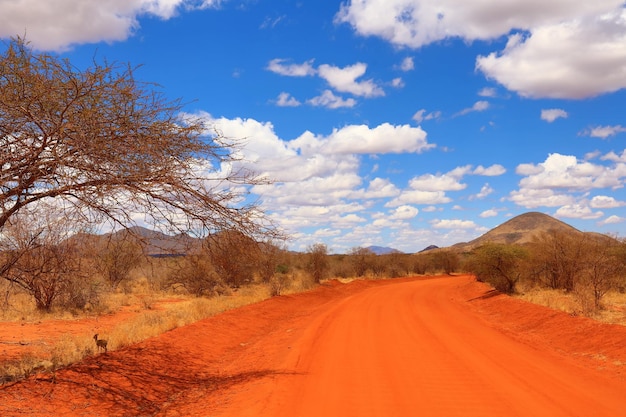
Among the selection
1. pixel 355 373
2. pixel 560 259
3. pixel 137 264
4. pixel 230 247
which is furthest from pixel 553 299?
pixel 137 264

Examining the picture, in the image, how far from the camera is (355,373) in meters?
10.2

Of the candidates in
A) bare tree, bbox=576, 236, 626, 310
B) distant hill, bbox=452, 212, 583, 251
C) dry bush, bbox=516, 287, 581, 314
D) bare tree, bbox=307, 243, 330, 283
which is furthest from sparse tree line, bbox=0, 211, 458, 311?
distant hill, bbox=452, 212, 583, 251

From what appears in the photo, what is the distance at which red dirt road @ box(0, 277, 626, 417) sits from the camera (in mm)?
7891

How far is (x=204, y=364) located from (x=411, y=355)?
17.4 feet

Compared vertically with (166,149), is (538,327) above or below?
below

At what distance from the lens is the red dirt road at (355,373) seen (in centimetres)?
789

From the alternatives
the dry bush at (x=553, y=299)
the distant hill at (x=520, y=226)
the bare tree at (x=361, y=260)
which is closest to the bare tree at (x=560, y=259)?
the dry bush at (x=553, y=299)

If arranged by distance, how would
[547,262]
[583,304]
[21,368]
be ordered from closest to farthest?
1. [21,368]
2. [583,304]
3. [547,262]

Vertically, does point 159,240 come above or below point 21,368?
above

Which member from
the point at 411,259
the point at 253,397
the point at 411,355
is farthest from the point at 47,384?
the point at 411,259

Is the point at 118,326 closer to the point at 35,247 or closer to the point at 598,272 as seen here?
the point at 35,247

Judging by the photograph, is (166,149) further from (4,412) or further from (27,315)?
(27,315)

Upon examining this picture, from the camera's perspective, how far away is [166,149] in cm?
829

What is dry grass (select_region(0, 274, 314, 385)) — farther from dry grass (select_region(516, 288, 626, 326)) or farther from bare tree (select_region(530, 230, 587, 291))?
bare tree (select_region(530, 230, 587, 291))
